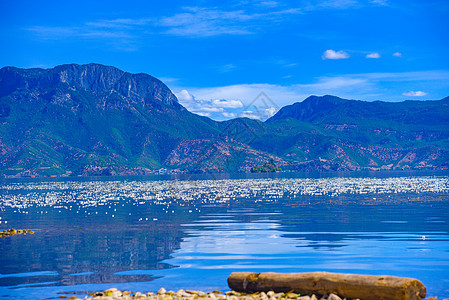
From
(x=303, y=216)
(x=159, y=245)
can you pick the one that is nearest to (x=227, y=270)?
(x=159, y=245)

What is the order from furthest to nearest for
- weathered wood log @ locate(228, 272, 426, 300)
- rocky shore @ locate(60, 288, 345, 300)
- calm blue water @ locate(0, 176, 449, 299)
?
1. calm blue water @ locate(0, 176, 449, 299)
2. rocky shore @ locate(60, 288, 345, 300)
3. weathered wood log @ locate(228, 272, 426, 300)

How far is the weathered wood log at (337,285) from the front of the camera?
12930 mm

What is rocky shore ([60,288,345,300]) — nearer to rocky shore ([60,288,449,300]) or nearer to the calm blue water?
rocky shore ([60,288,449,300])

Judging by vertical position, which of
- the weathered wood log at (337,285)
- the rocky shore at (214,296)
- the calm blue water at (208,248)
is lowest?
the calm blue water at (208,248)

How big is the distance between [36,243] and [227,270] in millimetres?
13473

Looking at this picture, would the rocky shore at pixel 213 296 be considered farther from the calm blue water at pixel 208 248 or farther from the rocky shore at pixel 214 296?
the calm blue water at pixel 208 248

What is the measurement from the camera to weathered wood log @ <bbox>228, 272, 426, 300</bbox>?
42.4 feet

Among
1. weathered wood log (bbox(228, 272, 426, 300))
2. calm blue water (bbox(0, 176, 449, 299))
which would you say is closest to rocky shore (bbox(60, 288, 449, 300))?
weathered wood log (bbox(228, 272, 426, 300))

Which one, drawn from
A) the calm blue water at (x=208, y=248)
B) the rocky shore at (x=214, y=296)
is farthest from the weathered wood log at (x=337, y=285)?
the calm blue water at (x=208, y=248)

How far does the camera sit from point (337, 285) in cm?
1373

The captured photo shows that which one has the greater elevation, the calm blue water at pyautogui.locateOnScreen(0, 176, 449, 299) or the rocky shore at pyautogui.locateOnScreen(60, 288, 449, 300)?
the rocky shore at pyautogui.locateOnScreen(60, 288, 449, 300)

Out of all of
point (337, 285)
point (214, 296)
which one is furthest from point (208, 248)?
point (337, 285)

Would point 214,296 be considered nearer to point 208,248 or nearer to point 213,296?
point 213,296

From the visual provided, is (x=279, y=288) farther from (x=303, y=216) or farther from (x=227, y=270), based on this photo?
(x=303, y=216)
